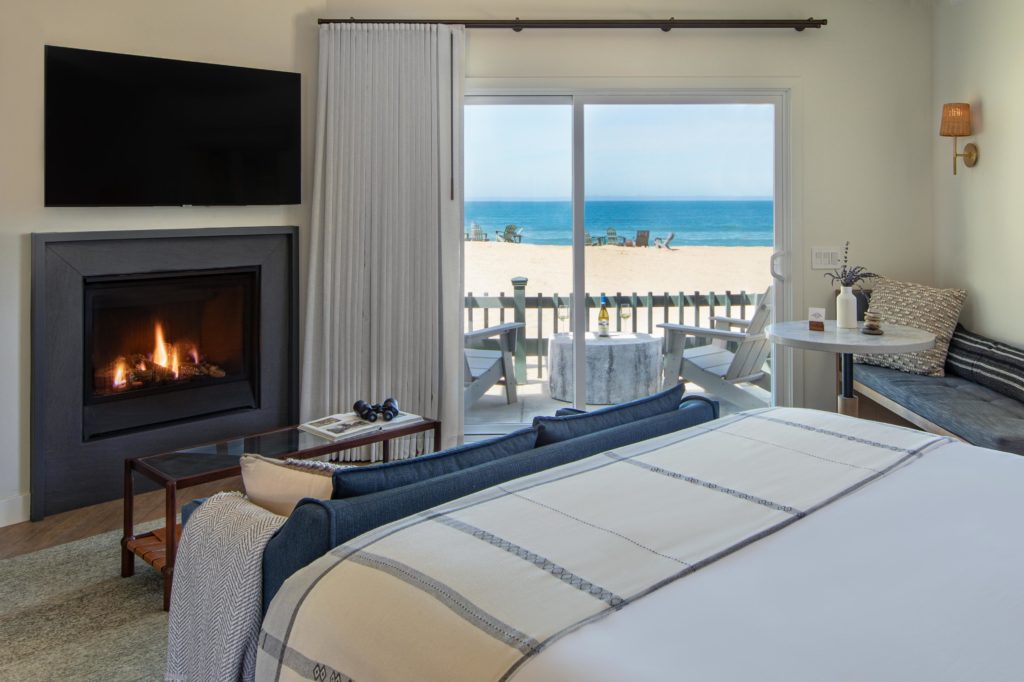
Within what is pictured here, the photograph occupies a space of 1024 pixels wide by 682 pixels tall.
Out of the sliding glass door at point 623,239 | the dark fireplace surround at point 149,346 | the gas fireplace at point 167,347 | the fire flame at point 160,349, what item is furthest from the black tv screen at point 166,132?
the sliding glass door at point 623,239

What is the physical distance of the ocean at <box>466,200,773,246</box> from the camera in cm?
497

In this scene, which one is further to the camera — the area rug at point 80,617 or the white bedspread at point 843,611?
the area rug at point 80,617

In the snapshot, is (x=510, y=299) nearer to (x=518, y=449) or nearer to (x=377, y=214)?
(x=377, y=214)

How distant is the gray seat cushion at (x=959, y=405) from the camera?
3.32 m

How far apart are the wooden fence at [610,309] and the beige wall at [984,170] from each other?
1058 mm

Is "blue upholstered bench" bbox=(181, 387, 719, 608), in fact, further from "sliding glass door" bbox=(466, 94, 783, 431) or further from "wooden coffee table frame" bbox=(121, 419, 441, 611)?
"sliding glass door" bbox=(466, 94, 783, 431)

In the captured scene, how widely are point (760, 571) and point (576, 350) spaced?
347 cm

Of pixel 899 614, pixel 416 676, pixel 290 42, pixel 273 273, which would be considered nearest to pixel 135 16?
pixel 290 42

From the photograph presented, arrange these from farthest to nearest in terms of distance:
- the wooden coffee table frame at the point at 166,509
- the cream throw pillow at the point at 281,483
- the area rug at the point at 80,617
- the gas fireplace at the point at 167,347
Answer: the gas fireplace at the point at 167,347 → the wooden coffee table frame at the point at 166,509 → the area rug at the point at 80,617 → the cream throw pillow at the point at 281,483

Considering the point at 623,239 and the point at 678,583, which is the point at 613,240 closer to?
the point at 623,239

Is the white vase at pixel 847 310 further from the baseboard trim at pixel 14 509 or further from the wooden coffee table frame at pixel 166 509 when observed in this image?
the baseboard trim at pixel 14 509

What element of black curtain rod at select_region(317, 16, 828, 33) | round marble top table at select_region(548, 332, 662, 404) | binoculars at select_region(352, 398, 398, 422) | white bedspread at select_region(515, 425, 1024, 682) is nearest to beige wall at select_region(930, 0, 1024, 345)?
black curtain rod at select_region(317, 16, 828, 33)

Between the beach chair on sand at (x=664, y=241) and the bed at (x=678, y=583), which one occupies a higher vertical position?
the beach chair on sand at (x=664, y=241)

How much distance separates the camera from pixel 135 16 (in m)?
4.03
